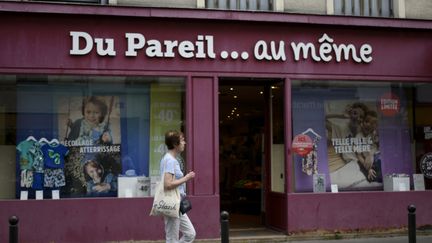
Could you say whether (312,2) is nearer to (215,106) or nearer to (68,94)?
(215,106)

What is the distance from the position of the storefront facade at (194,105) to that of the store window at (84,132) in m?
0.02

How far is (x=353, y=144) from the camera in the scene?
12211 millimetres

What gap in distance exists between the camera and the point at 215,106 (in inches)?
440

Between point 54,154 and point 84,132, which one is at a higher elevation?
point 84,132

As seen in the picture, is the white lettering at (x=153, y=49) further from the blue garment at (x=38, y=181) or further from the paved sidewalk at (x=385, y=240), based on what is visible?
the paved sidewalk at (x=385, y=240)

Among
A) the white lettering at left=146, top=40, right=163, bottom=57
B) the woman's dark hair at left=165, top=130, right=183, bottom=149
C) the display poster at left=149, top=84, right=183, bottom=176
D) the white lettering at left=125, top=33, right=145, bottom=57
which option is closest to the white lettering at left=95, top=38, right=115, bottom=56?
the white lettering at left=125, top=33, right=145, bottom=57

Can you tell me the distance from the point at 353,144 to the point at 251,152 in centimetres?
334

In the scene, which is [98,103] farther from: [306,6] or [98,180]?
[306,6]

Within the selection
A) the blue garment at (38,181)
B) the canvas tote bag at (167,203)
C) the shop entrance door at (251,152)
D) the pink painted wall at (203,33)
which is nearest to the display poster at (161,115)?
the pink painted wall at (203,33)

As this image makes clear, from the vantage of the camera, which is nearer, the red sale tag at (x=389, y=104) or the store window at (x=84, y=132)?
the store window at (x=84, y=132)

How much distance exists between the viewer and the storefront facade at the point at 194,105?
10.6 meters

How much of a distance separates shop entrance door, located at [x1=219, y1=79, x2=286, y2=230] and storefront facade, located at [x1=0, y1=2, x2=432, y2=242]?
0.30ft

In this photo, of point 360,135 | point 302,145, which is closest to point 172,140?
point 302,145

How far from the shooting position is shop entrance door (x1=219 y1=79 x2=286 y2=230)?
12.1 m
